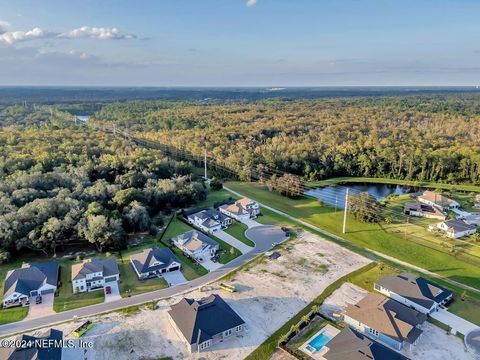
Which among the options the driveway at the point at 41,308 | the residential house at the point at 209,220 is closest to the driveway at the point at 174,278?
the driveway at the point at 41,308

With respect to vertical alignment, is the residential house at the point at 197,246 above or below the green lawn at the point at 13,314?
above

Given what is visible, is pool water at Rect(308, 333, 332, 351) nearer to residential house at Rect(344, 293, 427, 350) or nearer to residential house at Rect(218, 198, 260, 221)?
residential house at Rect(344, 293, 427, 350)

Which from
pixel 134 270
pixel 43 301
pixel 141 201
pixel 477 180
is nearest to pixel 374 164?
pixel 477 180

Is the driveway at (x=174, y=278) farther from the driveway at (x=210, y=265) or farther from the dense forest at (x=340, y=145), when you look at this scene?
the dense forest at (x=340, y=145)

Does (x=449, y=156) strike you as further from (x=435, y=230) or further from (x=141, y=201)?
(x=141, y=201)

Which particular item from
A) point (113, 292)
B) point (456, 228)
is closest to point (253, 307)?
point (113, 292)

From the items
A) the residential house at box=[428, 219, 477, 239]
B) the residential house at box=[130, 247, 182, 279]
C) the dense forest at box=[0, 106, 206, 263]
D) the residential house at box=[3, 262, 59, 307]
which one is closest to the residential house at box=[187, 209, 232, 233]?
the dense forest at box=[0, 106, 206, 263]
